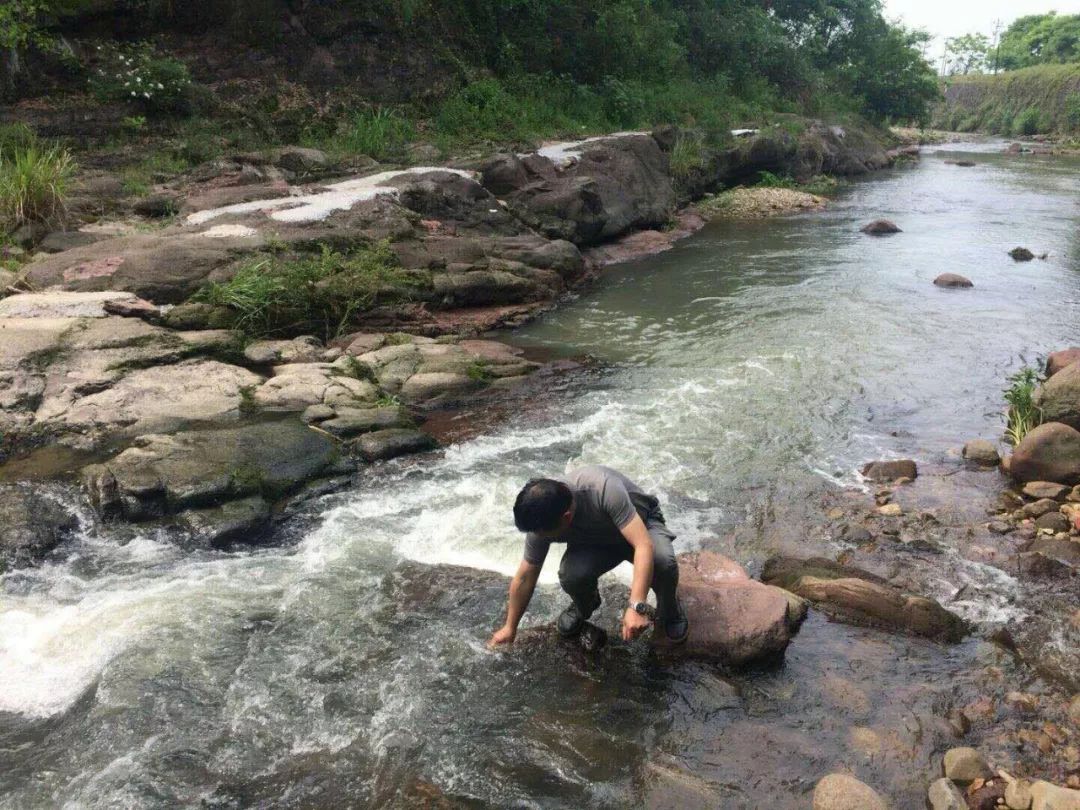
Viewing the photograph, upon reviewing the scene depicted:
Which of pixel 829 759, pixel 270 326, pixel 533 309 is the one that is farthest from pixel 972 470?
pixel 270 326

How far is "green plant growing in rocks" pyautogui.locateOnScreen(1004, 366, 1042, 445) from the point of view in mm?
7839

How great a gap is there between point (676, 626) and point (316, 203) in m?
10.8

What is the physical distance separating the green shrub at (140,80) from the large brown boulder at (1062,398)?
17.2 m

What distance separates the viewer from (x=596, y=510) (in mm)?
4508

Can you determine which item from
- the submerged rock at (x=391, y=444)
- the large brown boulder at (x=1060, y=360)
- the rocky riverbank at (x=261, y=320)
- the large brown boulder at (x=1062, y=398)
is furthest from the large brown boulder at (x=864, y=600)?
the large brown boulder at (x=1060, y=360)

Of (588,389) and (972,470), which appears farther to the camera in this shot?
(588,389)

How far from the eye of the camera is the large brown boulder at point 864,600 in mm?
5066

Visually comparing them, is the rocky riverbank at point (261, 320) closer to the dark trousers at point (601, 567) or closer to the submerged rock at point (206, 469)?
the submerged rock at point (206, 469)

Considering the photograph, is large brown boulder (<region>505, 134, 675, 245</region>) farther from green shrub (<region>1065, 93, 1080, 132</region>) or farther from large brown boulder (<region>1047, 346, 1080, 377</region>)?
green shrub (<region>1065, 93, 1080, 132</region>)

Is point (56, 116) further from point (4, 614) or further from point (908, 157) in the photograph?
point (908, 157)

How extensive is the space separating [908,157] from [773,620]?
40.0m

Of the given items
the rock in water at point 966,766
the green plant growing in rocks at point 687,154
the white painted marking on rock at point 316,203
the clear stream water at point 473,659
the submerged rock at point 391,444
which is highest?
the green plant growing in rocks at point 687,154

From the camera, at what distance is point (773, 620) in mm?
4750

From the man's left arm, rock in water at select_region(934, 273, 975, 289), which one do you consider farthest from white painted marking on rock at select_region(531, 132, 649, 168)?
the man's left arm
